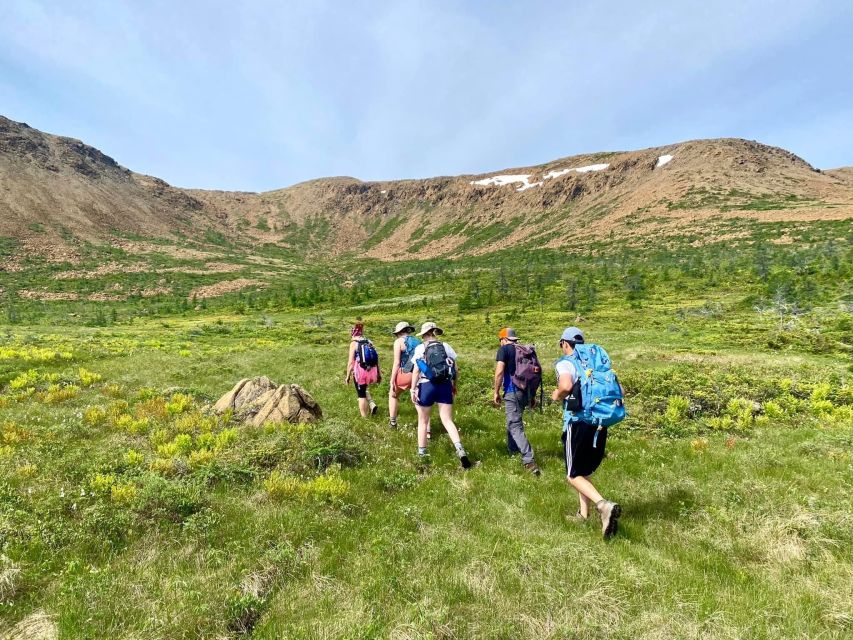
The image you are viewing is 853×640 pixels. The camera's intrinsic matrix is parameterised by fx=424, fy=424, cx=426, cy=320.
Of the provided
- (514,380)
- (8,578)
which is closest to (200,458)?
(8,578)

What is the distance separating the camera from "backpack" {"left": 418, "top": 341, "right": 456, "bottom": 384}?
25.6 ft

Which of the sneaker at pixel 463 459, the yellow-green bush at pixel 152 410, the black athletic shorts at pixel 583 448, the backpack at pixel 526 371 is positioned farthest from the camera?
the yellow-green bush at pixel 152 410

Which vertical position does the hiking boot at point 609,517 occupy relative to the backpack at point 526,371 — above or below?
below

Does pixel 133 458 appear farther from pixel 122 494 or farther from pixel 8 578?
pixel 8 578

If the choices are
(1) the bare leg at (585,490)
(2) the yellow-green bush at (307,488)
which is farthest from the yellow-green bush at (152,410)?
(1) the bare leg at (585,490)

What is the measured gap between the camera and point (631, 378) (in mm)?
14195

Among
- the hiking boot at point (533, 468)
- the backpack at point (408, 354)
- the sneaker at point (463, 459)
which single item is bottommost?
the hiking boot at point (533, 468)

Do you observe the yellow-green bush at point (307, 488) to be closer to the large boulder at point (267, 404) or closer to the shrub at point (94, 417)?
the large boulder at point (267, 404)

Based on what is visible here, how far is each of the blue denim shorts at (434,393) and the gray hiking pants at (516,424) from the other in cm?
113

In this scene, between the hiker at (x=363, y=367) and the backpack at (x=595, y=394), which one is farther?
the hiker at (x=363, y=367)

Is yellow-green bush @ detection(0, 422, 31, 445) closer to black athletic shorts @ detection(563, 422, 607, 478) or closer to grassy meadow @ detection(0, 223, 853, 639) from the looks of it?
grassy meadow @ detection(0, 223, 853, 639)

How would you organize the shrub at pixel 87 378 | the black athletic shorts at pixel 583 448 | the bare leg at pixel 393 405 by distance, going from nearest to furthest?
the black athletic shorts at pixel 583 448
the bare leg at pixel 393 405
the shrub at pixel 87 378

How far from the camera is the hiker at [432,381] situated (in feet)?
25.7

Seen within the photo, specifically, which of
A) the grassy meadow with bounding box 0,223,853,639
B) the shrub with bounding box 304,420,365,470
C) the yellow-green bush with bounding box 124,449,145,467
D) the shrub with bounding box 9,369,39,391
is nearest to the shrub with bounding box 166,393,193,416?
the grassy meadow with bounding box 0,223,853,639
